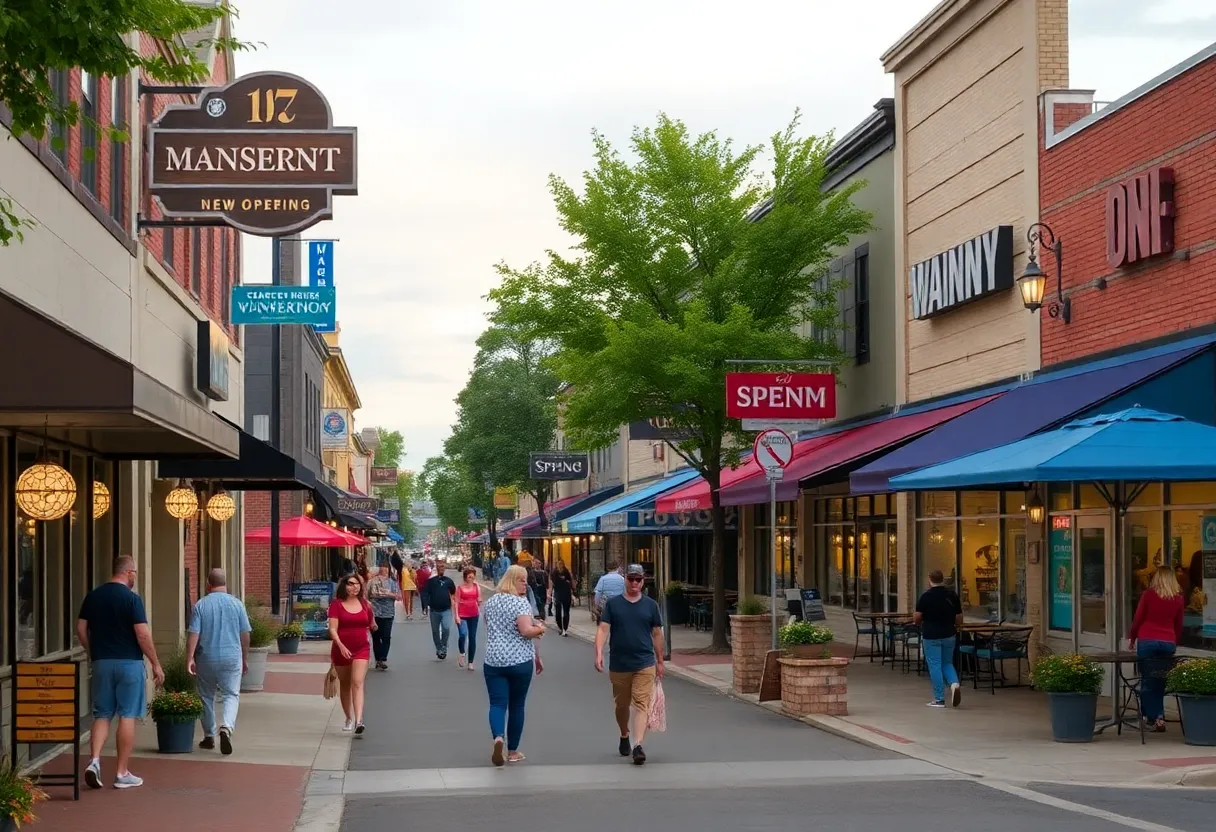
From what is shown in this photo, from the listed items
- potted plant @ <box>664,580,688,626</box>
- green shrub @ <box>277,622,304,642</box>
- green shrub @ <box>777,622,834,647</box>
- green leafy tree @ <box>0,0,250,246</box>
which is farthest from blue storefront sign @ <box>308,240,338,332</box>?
green leafy tree @ <box>0,0,250,246</box>

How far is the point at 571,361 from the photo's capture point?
1114 inches

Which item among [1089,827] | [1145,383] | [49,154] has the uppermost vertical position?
[49,154]

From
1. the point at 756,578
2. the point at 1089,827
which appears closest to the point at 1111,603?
the point at 1089,827

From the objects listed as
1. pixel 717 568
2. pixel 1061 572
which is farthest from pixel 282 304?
pixel 1061 572

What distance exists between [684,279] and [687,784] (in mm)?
16195

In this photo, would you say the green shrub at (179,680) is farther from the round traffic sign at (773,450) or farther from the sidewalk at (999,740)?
the round traffic sign at (773,450)

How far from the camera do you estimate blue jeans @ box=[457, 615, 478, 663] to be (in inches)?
997

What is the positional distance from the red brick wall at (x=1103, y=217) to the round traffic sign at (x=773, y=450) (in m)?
3.58

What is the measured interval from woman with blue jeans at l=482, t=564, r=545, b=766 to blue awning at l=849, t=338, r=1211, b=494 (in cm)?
637

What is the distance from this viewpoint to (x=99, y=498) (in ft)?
54.6

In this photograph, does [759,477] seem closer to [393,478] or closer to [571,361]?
[571,361]

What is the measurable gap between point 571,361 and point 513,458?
148 feet

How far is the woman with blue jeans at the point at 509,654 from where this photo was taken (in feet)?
45.3

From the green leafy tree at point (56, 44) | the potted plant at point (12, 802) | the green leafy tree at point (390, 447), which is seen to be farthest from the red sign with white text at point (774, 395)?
the green leafy tree at point (390, 447)
